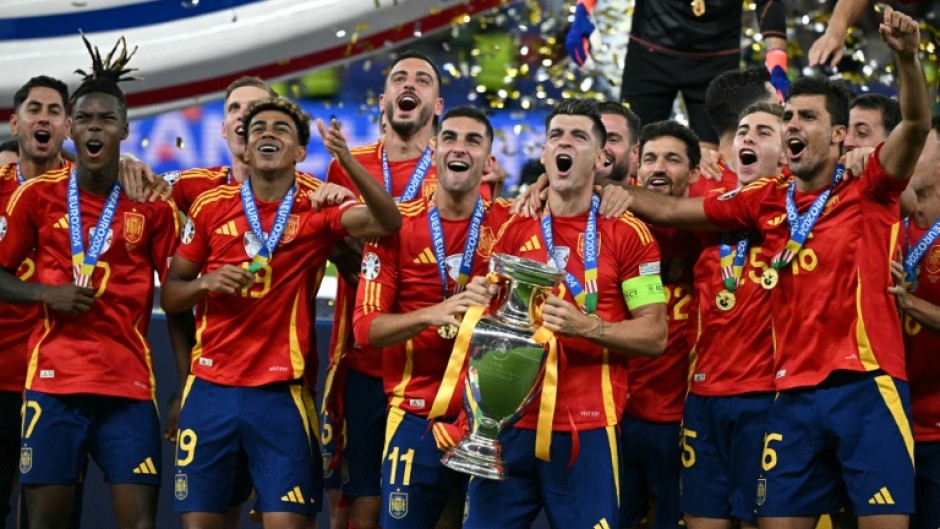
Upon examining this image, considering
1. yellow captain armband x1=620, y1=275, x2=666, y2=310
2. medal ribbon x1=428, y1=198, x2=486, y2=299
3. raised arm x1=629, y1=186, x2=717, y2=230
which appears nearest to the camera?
yellow captain armband x1=620, y1=275, x2=666, y2=310

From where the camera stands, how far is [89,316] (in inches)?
251

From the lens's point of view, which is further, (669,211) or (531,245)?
(669,211)

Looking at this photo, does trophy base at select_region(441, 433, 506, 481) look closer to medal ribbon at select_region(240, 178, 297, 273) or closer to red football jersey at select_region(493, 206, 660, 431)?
red football jersey at select_region(493, 206, 660, 431)

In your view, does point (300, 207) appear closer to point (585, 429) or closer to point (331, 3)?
point (585, 429)

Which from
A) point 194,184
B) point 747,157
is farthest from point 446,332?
point 194,184

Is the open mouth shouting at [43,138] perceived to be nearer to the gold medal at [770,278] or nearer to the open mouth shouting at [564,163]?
the open mouth shouting at [564,163]

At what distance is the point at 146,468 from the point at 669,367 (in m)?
2.30

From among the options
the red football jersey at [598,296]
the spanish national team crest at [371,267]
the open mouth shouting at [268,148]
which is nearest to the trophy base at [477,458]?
the red football jersey at [598,296]

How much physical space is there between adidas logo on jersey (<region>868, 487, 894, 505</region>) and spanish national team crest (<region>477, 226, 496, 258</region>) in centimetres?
181

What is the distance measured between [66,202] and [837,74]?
18.4ft

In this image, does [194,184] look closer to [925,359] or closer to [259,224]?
[259,224]

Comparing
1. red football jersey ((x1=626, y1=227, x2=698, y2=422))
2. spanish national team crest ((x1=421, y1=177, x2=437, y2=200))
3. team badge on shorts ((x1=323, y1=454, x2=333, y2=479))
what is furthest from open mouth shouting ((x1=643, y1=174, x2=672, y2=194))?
team badge on shorts ((x1=323, y1=454, x2=333, y2=479))

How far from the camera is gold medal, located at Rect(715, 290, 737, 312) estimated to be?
20.5ft

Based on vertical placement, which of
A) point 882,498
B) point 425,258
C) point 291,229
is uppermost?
point 291,229
